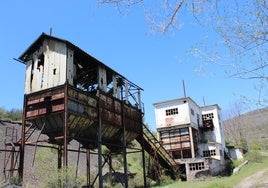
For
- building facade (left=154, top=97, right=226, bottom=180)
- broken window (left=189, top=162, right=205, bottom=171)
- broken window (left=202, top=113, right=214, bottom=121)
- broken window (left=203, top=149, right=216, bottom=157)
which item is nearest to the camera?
broken window (left=189, top=162, right=205, bottom=171)

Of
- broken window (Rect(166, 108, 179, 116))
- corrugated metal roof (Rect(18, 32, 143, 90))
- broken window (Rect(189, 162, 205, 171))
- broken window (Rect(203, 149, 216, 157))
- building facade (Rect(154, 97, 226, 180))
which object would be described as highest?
corrugated metal roof (Rect(18, 32, 143, 90))

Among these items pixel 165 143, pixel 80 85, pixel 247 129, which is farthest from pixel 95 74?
pixel 247 129

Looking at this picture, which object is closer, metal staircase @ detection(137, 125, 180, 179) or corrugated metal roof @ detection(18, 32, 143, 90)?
corrugated metal roof @ detection(18, 32, 143, 90)

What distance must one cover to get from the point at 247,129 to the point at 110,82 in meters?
43.5

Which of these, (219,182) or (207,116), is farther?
(207,116)

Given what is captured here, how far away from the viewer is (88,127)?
19.5 metres

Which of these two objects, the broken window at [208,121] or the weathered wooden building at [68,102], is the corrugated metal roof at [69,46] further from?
the broken window at [208,121]

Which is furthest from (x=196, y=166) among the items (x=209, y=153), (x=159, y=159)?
(x=209, y=153)

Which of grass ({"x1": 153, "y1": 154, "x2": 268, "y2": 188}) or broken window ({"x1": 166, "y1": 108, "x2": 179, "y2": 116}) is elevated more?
broken window ({"x1": 166, "y1": 108, "x2": 179, "y2": 116})

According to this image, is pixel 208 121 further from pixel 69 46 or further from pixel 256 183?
pixel 69 46

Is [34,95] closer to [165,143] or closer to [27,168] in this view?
[27,168]

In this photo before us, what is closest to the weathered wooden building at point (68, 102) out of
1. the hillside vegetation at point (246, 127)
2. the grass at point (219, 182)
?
the grass at point (219, 182)

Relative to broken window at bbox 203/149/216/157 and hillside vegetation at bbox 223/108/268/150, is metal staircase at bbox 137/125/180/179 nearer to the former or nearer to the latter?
broken window at bbox 203/149/216/157

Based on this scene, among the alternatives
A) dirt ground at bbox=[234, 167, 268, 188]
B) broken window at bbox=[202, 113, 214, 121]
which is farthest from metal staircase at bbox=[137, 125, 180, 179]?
broken window at bbox=[202, 113, 214, 121]
